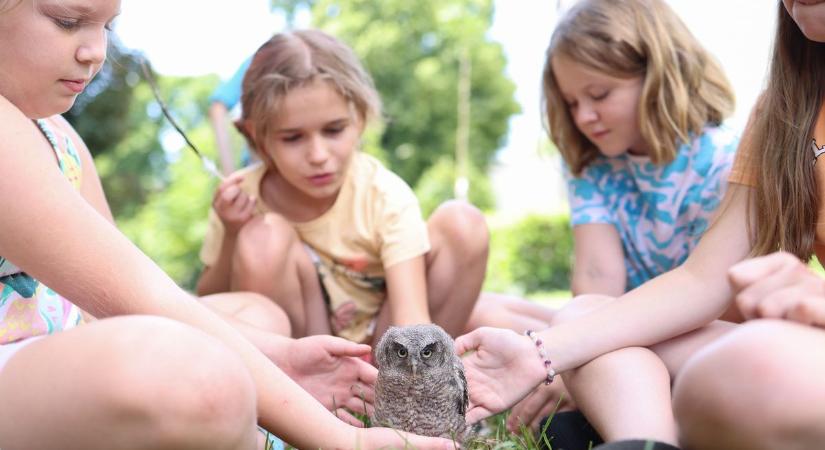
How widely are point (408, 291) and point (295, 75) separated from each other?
929 mm

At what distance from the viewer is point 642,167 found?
9.44 feet

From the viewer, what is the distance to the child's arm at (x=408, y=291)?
253 centimetres

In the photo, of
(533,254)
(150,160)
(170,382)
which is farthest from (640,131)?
(150,160)

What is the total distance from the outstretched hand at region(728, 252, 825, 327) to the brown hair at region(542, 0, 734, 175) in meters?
1.47

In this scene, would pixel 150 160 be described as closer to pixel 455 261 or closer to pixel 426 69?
pixel 426 69

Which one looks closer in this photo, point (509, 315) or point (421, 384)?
point (421, 384)

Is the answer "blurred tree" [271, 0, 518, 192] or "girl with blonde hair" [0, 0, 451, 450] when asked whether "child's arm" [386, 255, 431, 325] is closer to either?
"girl with blonde hair" [0, 0, 451, 450]

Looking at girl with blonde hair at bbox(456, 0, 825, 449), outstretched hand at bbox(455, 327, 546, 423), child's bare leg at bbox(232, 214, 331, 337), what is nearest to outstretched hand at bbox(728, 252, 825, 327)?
girl with blonde hair at bbox(456, 0, 825, 449)

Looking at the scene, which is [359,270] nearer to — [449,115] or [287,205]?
[287,205]

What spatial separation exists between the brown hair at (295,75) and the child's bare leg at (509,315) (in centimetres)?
96

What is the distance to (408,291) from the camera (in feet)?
8.57

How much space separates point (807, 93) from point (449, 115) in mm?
17864

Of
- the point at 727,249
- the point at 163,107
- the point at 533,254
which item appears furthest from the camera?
the point at 533,254

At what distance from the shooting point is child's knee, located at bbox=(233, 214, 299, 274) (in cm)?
268
